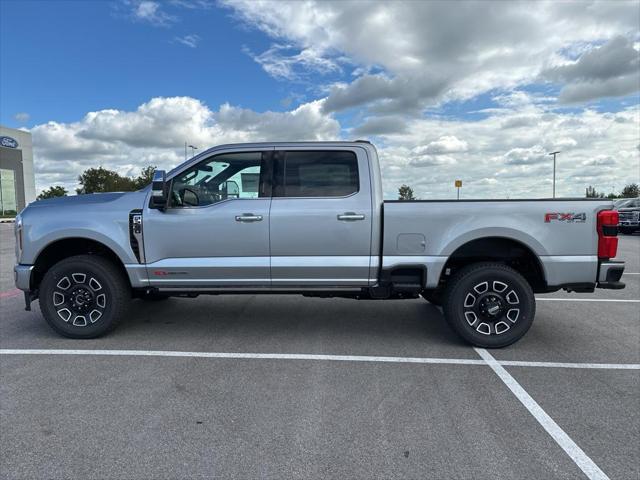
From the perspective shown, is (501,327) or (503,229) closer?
(503,229)

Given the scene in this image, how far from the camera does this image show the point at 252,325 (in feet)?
18.4

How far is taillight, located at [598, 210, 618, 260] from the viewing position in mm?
4496

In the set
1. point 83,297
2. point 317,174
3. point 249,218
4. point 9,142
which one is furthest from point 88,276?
point 9,142

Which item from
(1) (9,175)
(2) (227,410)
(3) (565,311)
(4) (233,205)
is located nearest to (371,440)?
(2) (227,410)

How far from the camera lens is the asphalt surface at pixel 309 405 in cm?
270

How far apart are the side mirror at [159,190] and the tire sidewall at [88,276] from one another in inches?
36.1

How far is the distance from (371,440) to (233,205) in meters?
2.74

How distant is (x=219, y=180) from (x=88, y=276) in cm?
168

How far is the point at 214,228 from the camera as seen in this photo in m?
4.79

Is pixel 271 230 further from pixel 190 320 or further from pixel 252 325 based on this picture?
pixel 190 320

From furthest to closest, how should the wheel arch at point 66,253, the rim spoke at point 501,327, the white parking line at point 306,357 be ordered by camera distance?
the wheel arch at point 66,253 < the rim spoke at point 501,327 < the white parking line at point 306,357

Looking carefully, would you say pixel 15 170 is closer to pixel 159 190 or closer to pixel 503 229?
pixel 159 190

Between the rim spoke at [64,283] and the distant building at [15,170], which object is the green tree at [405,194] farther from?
the distant building at [15,170]

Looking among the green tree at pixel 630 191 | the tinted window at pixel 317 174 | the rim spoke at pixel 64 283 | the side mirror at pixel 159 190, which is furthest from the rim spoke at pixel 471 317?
the green tree at pixel 630 191
